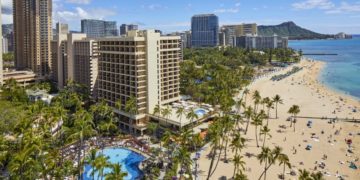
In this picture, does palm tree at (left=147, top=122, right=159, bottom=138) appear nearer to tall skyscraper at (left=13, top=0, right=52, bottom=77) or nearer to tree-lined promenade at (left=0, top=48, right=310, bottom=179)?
tree-lined promenade at (left=0, top=48, right=310, bottom=179)

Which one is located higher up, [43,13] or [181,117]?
[43,13]

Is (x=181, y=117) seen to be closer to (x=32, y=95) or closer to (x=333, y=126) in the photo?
(x=333, y=126)

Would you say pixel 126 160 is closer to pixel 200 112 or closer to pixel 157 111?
pixel 157 111

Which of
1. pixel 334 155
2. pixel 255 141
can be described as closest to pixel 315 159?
pixel 334 155

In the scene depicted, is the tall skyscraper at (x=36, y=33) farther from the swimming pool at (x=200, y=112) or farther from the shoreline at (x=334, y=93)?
the shoreline at (x=334, y=93)

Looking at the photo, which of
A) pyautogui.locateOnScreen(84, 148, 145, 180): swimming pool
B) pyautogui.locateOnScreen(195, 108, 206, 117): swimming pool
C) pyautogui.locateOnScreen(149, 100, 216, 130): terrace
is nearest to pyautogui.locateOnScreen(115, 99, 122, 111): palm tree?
pyautogui.locateOnScreen(149, 100, 216, 130): terrace

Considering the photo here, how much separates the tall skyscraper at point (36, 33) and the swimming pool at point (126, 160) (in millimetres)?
85563

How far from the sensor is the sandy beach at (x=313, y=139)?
190 ft

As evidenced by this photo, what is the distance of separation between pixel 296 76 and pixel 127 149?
435ft

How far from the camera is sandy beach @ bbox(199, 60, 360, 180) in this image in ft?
190

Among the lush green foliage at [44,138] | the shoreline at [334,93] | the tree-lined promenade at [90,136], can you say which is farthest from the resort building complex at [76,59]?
the shoreline at [334,93]

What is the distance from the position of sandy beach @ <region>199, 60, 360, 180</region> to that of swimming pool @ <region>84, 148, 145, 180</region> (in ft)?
37.9

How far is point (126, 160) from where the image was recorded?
61.5m

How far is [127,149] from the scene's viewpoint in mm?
66000
